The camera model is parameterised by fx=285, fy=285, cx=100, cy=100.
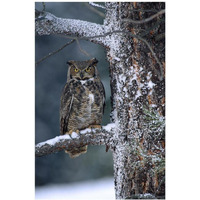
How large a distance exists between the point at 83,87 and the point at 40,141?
57cm

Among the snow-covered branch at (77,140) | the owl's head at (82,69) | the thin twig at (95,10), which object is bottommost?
the snow-covered branch at (77,140)

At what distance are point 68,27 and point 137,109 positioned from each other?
0.75 meters

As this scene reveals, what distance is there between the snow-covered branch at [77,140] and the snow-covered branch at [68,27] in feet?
2.05

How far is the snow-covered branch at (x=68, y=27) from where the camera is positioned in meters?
1.96

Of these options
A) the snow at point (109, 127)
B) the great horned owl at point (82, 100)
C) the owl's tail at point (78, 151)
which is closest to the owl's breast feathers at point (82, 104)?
the great horned owl at point (82, 100)

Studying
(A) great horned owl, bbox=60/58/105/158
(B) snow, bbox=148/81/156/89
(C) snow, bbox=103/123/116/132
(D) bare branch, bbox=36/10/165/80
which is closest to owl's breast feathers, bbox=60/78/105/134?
(A) great horned owl, bbox=60/58/105/158

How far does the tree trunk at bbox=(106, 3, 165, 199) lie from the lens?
5.87 ft

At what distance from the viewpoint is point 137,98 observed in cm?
182

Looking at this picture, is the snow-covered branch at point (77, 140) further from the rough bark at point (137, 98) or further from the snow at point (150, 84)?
the snow at point (150, 84)

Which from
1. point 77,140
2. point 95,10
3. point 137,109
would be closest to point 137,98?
point 137,109

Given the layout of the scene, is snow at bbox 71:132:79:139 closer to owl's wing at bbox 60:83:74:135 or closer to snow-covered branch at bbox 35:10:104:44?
owl's wing at bbox 60:83:74:135
